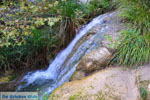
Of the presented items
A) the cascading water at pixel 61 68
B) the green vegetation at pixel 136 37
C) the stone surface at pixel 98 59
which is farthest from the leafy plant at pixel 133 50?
the cascading water at pixel 61 68

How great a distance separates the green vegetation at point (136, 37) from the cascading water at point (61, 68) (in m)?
0.56

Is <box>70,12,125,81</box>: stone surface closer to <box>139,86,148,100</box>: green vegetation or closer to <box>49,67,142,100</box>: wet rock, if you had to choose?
<box>49,67,142,100</box>: wet rock

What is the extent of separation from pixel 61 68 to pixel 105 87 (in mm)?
1595

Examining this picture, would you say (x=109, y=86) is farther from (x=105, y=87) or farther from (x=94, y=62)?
(x=94, y=62)

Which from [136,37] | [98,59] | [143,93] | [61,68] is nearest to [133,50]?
[136,37]

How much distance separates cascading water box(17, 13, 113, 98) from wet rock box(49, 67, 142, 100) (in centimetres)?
63

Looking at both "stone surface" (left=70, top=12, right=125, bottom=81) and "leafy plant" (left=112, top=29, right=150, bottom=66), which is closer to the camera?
"leafy plant" (left=112, top=29, right=150, bottom=66)

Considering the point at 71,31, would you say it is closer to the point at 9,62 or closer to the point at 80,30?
the point at 80,30

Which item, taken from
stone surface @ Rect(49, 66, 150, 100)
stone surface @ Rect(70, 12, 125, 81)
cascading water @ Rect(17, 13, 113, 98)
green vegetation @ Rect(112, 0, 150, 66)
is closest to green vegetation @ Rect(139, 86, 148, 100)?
stone surface @ Rect(49, 66, 150, 100)

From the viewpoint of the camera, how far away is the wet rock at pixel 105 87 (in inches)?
82.4

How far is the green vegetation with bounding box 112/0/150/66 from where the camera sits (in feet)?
8.37

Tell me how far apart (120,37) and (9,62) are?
283cm

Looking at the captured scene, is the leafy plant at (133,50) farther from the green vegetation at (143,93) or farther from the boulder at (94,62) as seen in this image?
the green vegetation at (143,93)

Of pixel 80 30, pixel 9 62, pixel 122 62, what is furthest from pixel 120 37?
pixel 9 62
